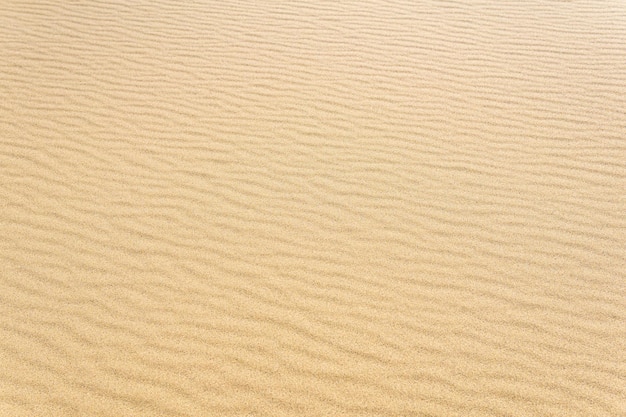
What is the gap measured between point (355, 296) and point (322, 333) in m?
0.40

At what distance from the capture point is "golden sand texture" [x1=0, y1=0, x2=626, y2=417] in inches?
172

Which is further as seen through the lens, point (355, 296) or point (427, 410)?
point (355, 296)

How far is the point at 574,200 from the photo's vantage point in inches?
233

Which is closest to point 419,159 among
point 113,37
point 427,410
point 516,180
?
point 516,180

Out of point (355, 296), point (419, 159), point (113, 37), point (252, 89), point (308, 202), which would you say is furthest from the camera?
point (113, 37)

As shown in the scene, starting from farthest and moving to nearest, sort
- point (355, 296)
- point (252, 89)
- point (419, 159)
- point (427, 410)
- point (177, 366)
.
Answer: point (252, 89)
point (419, 159)
point (355, 296)
point (177, 366)
point (427, 410)

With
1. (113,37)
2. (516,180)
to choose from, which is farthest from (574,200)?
(113,37)

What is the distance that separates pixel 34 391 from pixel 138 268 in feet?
3.70

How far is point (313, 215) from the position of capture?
5742 mm

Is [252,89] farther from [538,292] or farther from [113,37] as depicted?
[538,292]

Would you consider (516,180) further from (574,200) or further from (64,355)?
(64,355)

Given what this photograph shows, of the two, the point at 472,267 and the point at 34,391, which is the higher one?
the point at 472,267

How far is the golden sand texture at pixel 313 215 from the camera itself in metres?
4.38

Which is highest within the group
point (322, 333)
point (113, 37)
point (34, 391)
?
point (113, 37)
